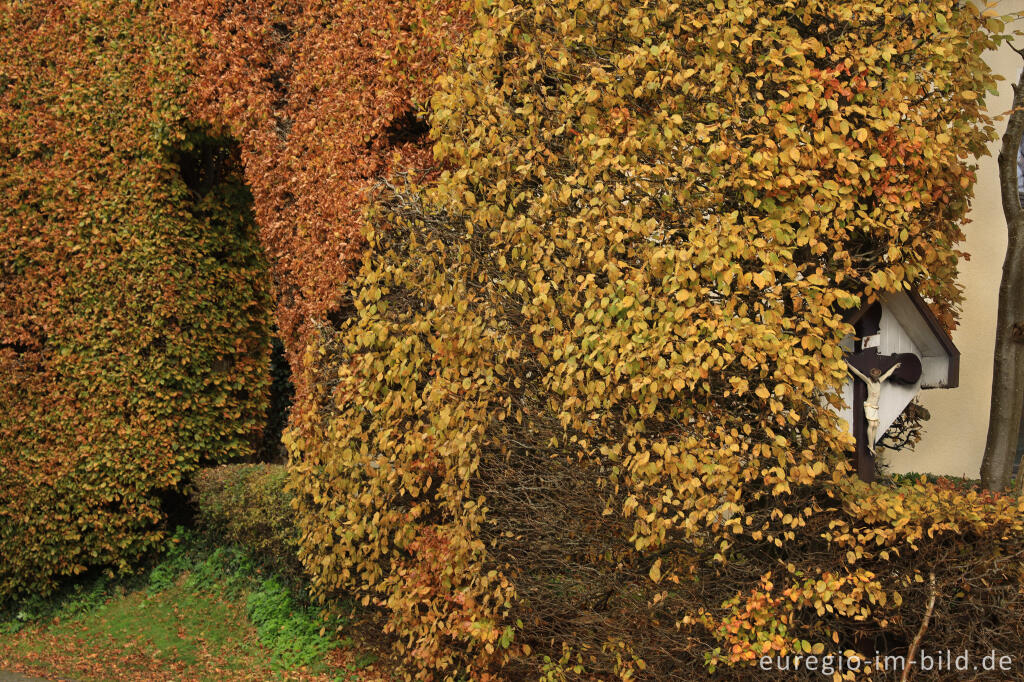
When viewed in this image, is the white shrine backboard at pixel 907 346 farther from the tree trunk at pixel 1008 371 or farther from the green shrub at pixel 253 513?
the green shrub at pixel 253 513

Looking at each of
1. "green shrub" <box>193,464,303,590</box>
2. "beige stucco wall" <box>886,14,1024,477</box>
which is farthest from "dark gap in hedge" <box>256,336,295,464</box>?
"beige stucco wall" <box>886,14,1024,477</box>

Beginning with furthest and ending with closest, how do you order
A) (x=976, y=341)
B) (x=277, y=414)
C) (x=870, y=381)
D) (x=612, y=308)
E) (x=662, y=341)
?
(x=277, y=414) → (x=976, y=341) → (x=612, y=308) → (x=870, y=381) → (x=662, y=341)

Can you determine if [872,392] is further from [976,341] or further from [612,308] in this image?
[976,341]

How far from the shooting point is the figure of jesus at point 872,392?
455 cm

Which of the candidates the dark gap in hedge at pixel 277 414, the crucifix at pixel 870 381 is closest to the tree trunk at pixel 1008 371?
the crucifix at pixel 870 381

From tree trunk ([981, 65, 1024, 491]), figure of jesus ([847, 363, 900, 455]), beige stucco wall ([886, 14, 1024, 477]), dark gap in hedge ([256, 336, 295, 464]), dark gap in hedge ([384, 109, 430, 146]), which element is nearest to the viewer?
figure of jesus ([847, 363, 900, 455])

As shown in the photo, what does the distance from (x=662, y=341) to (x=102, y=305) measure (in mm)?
6547

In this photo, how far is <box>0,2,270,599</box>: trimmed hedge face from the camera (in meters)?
8.83

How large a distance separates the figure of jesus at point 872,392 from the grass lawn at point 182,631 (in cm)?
386

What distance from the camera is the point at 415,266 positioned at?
577cm

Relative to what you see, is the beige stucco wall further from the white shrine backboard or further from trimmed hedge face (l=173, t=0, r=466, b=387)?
trimmed hedge face (l=173, t=0, r=466, b=387)

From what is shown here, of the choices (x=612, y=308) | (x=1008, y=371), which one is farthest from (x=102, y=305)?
(x=1008, y=371)

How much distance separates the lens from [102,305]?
8.87 metres

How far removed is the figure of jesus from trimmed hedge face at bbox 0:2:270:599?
266 inches
